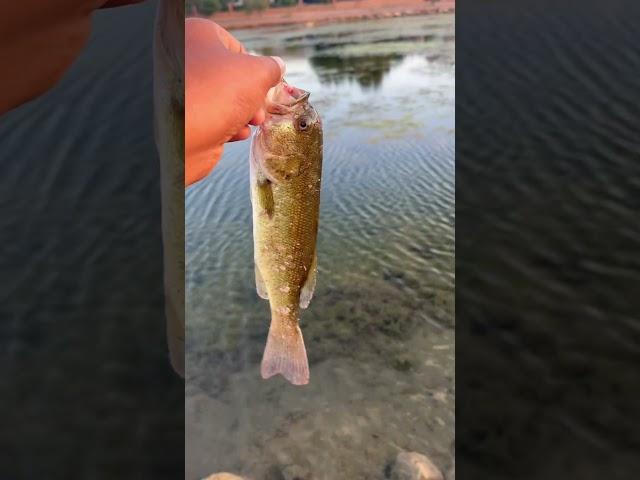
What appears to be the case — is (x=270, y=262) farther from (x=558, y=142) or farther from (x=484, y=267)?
(x=558, y=142)

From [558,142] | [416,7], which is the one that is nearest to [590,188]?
[558,142]

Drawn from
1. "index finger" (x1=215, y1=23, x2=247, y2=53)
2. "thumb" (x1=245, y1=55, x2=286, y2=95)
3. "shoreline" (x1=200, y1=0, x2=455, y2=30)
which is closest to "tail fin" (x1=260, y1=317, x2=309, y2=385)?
"thumb" (x1=245, y1=55, x2=286, y2=95)

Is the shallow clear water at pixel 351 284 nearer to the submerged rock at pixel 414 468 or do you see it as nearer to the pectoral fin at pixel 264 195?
the submerged rock at pixel 414 468

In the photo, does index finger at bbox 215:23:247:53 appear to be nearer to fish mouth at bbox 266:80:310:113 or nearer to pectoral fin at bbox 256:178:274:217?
fish mouth at bbox 266:80:310:113

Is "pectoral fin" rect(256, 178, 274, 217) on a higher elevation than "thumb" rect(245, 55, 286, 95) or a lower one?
lower

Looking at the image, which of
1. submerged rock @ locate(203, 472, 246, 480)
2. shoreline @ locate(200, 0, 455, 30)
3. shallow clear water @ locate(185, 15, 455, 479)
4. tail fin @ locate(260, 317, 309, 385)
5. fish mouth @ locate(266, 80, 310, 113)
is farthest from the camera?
shallow clear water @ locate(185, 15, 455, 479)

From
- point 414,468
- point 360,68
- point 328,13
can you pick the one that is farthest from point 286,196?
Result: point 360,68
